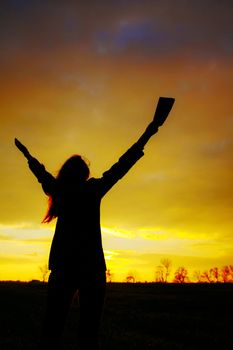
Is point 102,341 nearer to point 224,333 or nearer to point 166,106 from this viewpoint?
point 224,333

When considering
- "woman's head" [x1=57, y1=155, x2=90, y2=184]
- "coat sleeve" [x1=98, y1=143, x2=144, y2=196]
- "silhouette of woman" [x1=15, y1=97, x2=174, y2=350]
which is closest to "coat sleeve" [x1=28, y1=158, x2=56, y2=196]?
"silhouette of woman" [x1=15, y1=97, x2=174, y2=350]

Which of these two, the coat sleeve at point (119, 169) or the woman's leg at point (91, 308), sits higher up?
the coat sleeve at point (119, 169)

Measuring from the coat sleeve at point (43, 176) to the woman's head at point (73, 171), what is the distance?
0.11m

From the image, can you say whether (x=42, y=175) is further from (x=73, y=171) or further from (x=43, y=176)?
(x=73, y=171)

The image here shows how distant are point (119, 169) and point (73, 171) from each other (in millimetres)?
592

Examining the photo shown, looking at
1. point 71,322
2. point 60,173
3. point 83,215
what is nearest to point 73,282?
point 83,215

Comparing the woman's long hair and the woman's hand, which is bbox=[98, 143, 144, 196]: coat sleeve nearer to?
the woman's long hair

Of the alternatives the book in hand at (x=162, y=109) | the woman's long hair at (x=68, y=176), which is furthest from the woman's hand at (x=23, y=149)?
the book in hand at (x=162, y=109)

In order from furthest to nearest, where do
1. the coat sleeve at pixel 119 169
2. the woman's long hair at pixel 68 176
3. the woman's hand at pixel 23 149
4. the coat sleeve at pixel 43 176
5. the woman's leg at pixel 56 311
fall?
1. the woman's hand at pixel 23 149
2. the coat sleeve at pixel 43 176
3. the woman's long hair at pixel 68 176
4. the coat sleeve at pixel 119 169
5. the woman's leg at pixel 56 311

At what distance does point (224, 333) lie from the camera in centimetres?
1548

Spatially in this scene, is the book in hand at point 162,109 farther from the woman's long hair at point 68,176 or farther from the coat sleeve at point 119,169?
the woman's long hair at point 68,176

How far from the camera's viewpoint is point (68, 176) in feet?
17.3

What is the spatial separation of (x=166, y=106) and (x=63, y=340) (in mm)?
9393

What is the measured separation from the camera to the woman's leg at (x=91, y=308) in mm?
4688
